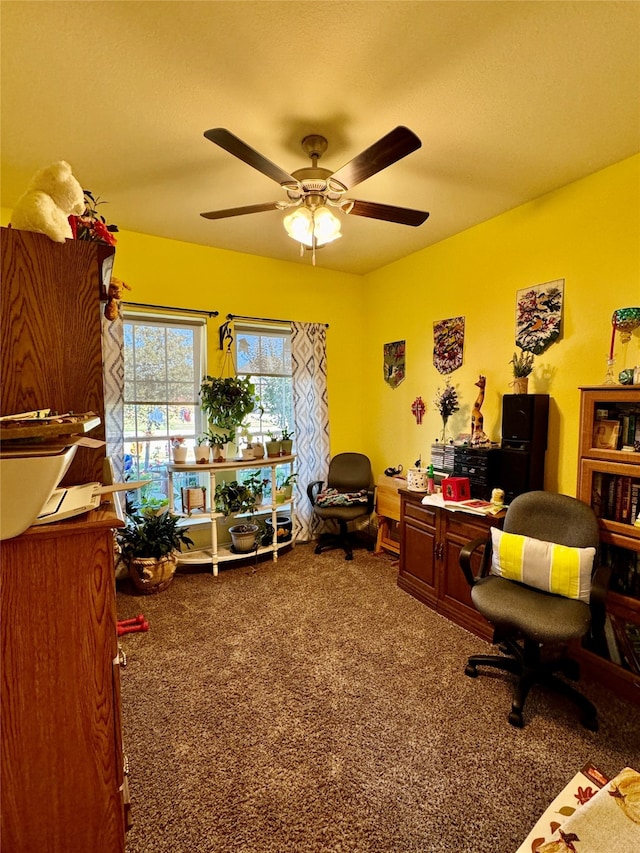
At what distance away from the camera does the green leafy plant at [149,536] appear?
3.02 m

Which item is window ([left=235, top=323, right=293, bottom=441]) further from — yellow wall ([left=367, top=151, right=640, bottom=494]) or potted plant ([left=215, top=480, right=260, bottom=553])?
yellow wall ([left=367, top=151, right=640, bottom=494])

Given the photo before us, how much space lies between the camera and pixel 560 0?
1.30 meters

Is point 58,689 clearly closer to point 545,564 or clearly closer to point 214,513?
point 545,564

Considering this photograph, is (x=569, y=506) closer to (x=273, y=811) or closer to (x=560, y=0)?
(x=273, y=811)

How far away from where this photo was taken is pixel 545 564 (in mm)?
1961

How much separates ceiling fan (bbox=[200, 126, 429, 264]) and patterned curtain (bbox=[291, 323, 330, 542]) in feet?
5.55

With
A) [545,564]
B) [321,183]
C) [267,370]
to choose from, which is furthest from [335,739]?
[267,370]

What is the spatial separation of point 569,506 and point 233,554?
2.63 meters

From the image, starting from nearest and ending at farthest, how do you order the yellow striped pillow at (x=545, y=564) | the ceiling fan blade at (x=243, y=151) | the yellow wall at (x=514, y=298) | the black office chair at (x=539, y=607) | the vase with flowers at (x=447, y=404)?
the ceiling fan blade at (x=243, y=151) → the black office chair at (x=539, y=607) → the yellow striped pillow at (x=545, y=564) → the yellow wall at (x=514, y=298) → the vase with flowers at (x=447, y=404)

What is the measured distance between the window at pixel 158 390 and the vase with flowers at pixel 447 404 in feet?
7.16

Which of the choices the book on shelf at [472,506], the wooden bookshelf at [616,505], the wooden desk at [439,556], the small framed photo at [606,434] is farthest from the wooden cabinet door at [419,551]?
the small framed photo at [606,434]

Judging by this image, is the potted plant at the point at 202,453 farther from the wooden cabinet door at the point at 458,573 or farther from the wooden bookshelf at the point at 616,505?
the wooden bookshelf at the point at 616,505

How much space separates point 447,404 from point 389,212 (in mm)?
1596

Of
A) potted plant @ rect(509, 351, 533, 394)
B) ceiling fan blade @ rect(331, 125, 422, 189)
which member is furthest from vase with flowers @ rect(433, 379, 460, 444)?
ceiling fan blade @ rect(331, 125, 422, 189)
